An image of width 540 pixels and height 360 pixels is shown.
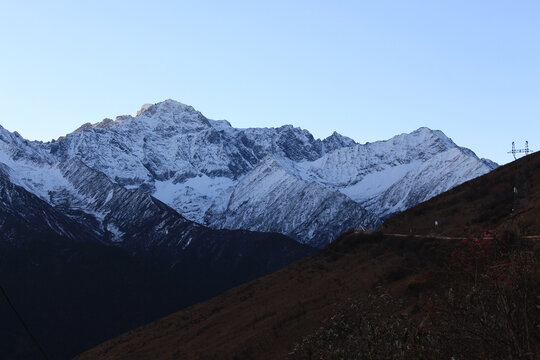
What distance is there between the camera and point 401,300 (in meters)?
28.6

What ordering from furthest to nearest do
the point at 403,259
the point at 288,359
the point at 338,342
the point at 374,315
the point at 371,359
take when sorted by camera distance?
the point at 403,259, the point at 288,359, the point at 338,342, the point at 374,315, the point at 371,359

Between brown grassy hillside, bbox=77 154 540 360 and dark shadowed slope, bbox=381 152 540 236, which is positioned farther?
dark shadowed slope, bbox=381 152 540 236

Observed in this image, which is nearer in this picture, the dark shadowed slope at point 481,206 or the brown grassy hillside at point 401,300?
the brown grassy hillside at point 401,300

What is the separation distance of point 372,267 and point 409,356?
42.5 metres

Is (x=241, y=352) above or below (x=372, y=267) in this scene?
below

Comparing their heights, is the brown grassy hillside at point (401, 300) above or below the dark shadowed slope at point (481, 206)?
below

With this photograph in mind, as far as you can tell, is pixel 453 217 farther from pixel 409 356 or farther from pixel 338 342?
pixel 409 356

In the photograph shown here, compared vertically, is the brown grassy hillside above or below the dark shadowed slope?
below

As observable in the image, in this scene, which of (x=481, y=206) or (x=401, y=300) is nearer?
(x=401, y=300)

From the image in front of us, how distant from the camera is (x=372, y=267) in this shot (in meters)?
65.4

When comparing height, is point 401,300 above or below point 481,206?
below

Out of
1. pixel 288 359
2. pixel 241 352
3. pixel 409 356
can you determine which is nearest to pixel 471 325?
pixel 409 356

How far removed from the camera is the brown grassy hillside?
22250mm

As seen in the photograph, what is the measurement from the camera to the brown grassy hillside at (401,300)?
2225 centimetres
